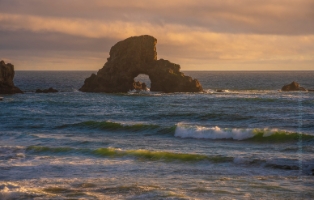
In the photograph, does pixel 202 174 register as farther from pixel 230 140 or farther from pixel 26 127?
pixel 26 127

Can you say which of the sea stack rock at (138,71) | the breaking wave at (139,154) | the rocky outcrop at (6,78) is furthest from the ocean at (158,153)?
the sea stack rock at (138,71)

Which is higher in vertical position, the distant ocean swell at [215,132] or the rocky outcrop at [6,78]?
the rocky outcrop at [6,78]

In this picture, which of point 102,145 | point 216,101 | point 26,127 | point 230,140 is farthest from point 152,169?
point 216,101

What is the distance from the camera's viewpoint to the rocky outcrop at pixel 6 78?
71250 mm

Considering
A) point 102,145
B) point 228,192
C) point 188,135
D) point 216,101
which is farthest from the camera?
point 216,101

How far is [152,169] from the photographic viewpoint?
2395 cm

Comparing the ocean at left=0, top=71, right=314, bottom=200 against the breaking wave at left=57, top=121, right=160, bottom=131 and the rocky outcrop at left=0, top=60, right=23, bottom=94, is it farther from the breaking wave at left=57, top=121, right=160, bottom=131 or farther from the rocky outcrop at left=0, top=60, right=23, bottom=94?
the rocky outcrop at left=0, top=60, right=23, bottom=94

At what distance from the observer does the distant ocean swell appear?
32.8 meters

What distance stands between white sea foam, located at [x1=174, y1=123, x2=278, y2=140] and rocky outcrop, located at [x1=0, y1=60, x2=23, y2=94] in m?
42.3

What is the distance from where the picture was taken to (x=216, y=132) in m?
34.8

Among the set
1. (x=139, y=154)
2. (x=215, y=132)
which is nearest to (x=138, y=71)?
(x=215, y=132)

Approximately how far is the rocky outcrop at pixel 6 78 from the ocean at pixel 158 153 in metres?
21.1

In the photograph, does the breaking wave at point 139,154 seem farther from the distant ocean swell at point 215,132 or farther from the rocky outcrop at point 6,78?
the rocky outcrop at point 6,78

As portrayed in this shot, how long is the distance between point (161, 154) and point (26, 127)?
656 inches
